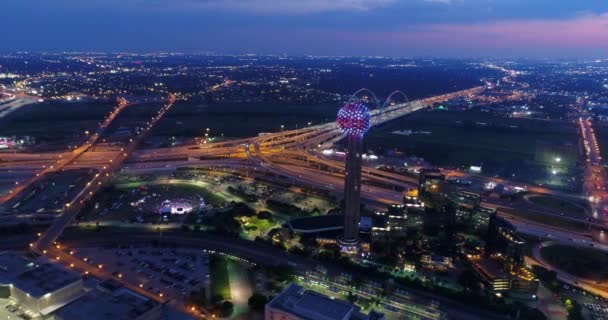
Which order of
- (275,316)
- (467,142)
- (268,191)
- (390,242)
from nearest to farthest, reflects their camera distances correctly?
(275,316)
(390,242)
(268,191)
(467,142)

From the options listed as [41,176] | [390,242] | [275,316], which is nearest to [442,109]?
[390,242]

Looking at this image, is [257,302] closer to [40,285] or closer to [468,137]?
[40,285]

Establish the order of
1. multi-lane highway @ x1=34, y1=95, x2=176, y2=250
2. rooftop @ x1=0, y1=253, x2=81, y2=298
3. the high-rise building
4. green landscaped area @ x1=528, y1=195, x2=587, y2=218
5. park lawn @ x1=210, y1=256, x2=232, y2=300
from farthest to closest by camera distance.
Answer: green landscaped area @ x1=528, y1=195, x2=587, y2=218
the high-rise building
multi-lane highway @ x1=34, y1=95, x2=176, y2=250
park lawn @ x1=210, y1=256, x2=232, y2=300
rooftop @ x1=0, y1=253, x2=81, y2=298

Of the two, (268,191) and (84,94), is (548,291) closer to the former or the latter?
(268,191)

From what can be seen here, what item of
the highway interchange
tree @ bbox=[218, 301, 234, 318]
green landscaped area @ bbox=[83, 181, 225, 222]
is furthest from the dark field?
tree @ bbox=[218, 301, 234, 318]

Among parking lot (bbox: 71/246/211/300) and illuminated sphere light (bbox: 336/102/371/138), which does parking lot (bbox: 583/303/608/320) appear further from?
parking lot (bbox: 71/246/211/300)

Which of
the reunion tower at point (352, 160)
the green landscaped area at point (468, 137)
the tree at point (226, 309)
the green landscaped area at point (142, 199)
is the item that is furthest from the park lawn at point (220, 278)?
the green landscaped area at point (468, 137)

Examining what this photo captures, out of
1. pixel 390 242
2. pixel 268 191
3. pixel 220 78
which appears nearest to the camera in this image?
pixel 390 242
